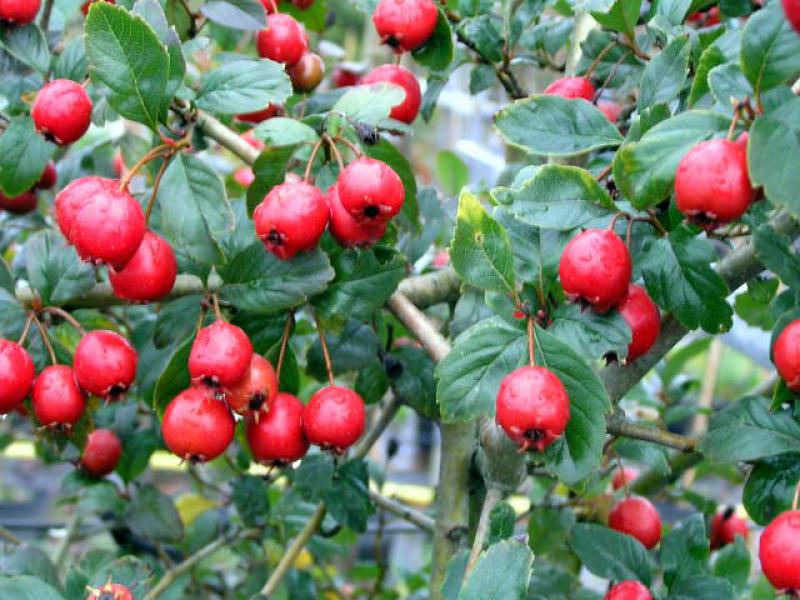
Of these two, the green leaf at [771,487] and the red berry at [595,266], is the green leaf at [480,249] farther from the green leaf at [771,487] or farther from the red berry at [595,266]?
the green leaf at [771,487]

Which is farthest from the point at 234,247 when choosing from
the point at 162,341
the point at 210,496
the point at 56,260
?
the point at 210,496

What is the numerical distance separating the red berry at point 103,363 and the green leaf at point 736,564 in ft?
2.71

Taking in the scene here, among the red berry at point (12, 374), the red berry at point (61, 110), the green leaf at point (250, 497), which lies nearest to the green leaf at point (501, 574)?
the red berry at point (12, 374)

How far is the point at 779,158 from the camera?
708mm

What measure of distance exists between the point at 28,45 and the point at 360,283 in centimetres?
55

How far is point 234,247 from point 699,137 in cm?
58

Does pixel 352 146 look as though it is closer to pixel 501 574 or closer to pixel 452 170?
pixel 501 574

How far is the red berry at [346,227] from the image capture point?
0.99 metres

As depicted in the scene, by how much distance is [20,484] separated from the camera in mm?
4582

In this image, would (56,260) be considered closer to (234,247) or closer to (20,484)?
(234,247)

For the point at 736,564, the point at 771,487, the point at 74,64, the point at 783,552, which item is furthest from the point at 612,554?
the point at 74,64

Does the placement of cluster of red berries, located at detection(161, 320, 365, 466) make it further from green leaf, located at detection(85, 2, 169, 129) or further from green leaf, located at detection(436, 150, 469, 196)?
green leaf, located at detection(436, 150, 469, 196)

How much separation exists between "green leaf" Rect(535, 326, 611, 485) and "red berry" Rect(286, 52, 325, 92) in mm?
639

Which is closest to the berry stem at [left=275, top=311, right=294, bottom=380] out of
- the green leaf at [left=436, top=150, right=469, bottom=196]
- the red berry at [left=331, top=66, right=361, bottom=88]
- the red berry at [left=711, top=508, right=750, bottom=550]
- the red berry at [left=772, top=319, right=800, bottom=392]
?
the red berry at [left=772, top=319, right=800, bottom=392]
